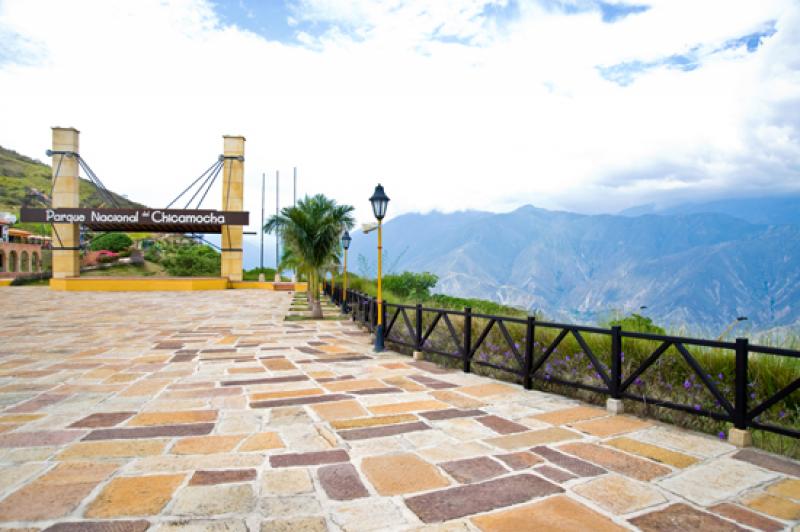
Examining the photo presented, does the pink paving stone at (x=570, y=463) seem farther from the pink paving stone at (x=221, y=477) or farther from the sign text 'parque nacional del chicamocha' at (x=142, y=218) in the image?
the sign text 'parque nacional del chicamocha' at (x=142, y=218)

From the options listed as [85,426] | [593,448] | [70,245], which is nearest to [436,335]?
[593,448]

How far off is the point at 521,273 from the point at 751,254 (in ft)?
259

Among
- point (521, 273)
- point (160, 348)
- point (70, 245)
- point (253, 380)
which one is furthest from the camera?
point (521, 273)

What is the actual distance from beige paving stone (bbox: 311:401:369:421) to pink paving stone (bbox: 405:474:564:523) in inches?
69.7

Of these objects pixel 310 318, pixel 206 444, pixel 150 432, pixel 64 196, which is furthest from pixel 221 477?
pixel 64 196

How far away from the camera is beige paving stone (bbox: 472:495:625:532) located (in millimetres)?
2400

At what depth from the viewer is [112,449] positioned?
3.48 m

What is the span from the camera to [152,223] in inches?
1119

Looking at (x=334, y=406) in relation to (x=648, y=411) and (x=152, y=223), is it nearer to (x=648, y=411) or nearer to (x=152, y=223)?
(x=648, y=411)

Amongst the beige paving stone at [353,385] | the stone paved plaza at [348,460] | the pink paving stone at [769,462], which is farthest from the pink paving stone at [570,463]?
the beige paving stone at [353,385]

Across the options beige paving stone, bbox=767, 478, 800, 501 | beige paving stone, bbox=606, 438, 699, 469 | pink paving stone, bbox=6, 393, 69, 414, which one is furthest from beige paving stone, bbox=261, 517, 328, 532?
pink paving stone, bbox=6, 393, 69, 414

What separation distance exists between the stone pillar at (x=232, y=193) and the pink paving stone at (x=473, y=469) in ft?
94.1

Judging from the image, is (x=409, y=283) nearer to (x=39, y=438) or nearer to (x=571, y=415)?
(x=571, y=415)

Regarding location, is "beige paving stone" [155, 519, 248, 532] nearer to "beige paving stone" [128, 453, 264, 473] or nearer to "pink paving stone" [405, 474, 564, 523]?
"beige paving stone" [128, 453, 264, 473]
